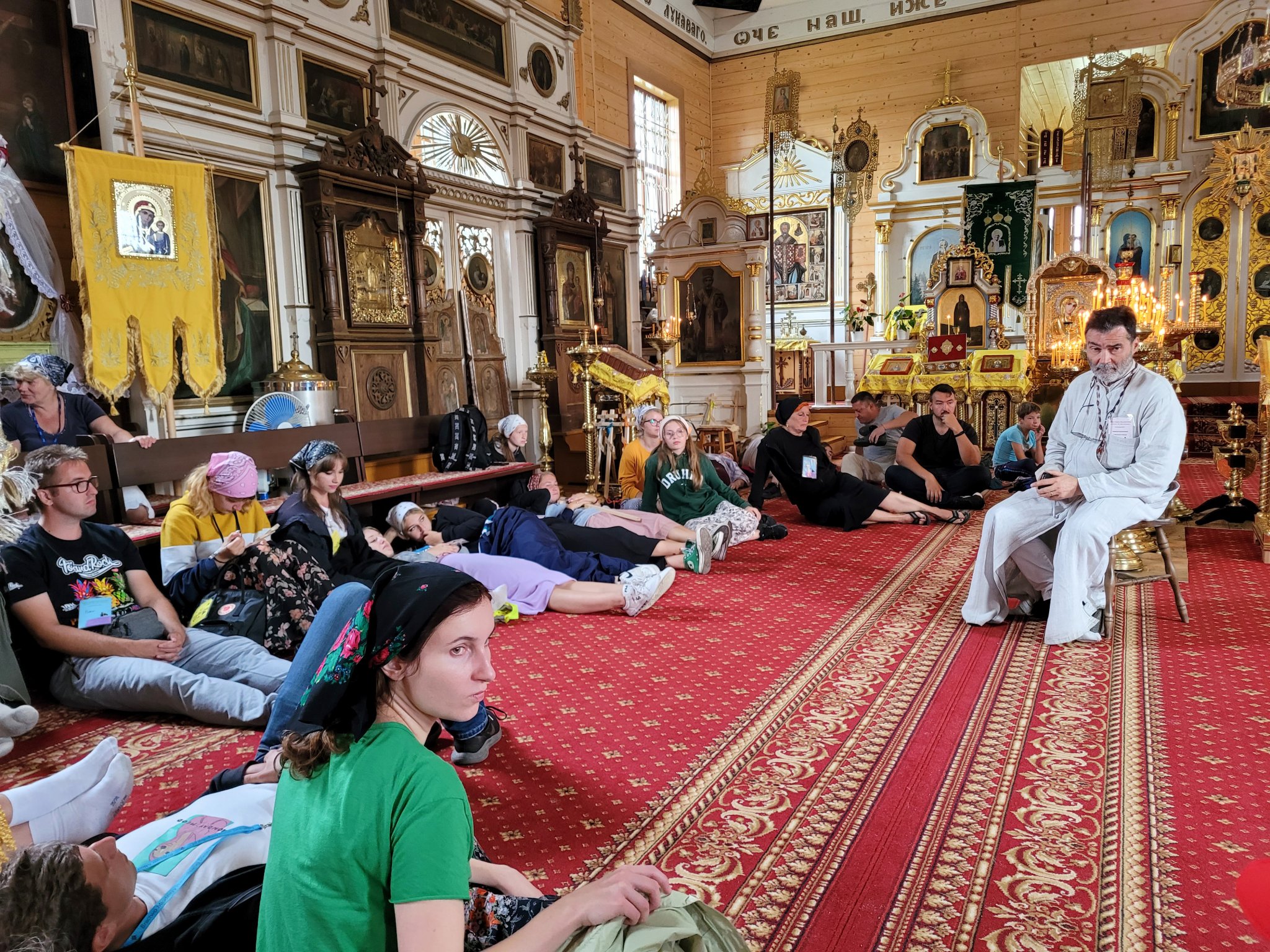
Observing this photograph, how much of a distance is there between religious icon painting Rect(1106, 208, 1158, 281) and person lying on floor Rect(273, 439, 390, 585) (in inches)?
555

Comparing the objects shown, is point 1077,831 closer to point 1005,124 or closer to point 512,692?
point 512,692

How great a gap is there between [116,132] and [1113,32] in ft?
49.4

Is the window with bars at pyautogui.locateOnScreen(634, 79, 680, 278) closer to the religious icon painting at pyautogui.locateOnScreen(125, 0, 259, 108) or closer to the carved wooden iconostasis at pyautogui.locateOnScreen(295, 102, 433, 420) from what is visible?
the carved wooden iconostasis at pyautogui.locateOnScreen(295, 102, 433, 420)

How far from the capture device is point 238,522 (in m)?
4.19

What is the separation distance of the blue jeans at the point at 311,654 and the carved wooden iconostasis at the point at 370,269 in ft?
17.8

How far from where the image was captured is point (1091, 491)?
13.2ft

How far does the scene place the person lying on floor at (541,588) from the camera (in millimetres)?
4680

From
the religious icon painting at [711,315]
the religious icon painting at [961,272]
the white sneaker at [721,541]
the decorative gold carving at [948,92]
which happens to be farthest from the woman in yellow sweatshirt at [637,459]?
the decorative gold carving at [948,92]

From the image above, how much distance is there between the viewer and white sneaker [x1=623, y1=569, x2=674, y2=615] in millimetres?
4668

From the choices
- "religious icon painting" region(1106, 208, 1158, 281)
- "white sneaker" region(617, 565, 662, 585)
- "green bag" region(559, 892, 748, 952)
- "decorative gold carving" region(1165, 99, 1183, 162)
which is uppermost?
"decorative gold carving" region(1165, 99, 1183, 162)

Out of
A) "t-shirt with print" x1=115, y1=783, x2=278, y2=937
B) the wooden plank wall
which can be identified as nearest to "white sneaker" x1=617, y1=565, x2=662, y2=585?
"t-shirt with print" x1=115, y1=783, x2=278, y2=937

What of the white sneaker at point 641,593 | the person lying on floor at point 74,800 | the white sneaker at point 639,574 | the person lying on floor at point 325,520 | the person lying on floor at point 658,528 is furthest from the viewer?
the person lying on floor at point 658,528

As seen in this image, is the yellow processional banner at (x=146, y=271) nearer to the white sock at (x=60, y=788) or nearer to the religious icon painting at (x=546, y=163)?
the white sock at (x=60, y=788)

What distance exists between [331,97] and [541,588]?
225 inches
